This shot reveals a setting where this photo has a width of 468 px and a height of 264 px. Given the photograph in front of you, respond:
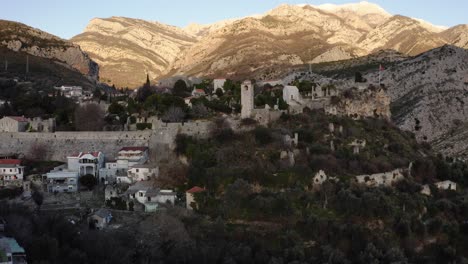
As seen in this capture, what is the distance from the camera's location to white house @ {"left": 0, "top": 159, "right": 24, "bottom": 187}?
3719cm

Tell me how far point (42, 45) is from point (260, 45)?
44.0 m

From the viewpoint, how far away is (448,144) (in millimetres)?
66875

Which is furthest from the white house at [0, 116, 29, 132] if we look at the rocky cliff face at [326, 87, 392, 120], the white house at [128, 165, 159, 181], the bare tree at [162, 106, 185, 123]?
the rocky cliff face at [326, 87, 392, 120]

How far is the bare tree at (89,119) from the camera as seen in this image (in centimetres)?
4359

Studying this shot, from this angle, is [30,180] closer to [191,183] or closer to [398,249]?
[191,183]

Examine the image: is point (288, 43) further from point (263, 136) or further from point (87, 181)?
point (87, 181)

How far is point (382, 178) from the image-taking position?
38.6 m

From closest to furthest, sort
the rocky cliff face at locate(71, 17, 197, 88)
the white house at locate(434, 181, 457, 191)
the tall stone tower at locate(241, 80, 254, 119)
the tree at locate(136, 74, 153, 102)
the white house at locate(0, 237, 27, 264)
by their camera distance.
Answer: the white house at locate(0, 237, 27, 264) → the white house at locate(434, 181, 457, 191) → the tall stone tower at locate(241, 80, 254, 119) → the tree at locate(136, 74, 153, 102) → the rocky cliff face at locate(71, 17, 197, 88)

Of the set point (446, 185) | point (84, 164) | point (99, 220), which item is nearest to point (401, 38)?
point (446, 185)

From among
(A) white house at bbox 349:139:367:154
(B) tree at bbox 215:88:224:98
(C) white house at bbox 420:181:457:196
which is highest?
(B) tree at bbox 215:88:224:98

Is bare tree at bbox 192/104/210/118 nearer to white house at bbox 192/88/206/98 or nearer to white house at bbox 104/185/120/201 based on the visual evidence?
white house at bbox 192/88/206/98

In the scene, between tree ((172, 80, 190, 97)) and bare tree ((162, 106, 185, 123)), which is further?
tree ((172, 80, 190, 97))

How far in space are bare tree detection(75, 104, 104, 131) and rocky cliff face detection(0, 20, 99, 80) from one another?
179ft

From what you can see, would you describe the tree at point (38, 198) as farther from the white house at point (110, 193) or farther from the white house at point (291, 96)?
the white house at point (291, 96)
